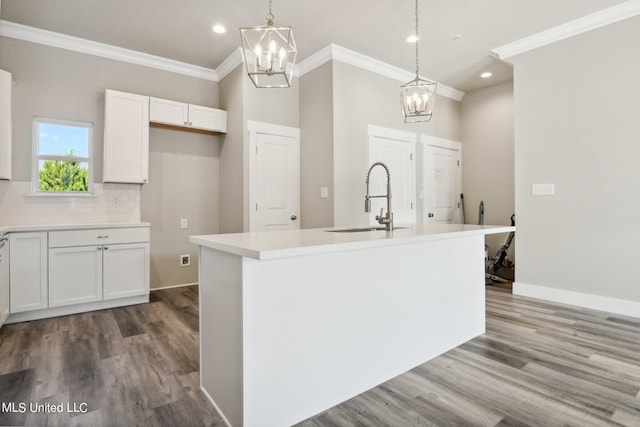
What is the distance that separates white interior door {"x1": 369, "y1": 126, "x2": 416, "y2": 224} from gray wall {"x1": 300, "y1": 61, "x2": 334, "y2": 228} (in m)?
0.64

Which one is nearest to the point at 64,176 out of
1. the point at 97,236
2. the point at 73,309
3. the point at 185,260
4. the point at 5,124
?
the point at 5,124

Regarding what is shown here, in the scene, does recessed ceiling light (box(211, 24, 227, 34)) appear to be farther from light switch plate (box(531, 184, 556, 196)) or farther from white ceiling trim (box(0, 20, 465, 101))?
light switch plate (box(531, 184, 556, 196))

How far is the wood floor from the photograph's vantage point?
5.65ft

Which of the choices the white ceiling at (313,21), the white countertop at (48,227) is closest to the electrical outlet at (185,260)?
the white countertop at (48,227)

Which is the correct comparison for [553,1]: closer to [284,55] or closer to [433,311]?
[284,55]

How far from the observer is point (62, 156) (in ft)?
12.3

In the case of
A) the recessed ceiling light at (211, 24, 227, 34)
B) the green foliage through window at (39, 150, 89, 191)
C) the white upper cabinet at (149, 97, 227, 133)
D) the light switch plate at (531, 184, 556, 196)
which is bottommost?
the light switch plate at (531, 184, 556, 196)

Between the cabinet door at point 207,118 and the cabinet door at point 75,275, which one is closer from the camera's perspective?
the cabinet door at point 75,275

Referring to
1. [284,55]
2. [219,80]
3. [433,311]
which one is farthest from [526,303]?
[219,80]

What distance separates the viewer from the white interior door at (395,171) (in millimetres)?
4434

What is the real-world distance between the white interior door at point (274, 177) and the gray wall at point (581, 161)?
9.06ft

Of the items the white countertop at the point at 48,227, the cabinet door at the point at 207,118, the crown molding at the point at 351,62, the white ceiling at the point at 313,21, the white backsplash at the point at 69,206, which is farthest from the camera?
the cabinet door at the point at 207,118

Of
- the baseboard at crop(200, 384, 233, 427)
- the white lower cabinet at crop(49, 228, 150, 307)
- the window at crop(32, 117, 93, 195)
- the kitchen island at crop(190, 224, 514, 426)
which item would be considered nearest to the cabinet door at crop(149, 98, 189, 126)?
the window at crop(32, 117, 93, 195)

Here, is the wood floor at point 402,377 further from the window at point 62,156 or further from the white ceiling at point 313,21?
the white ceiling at point 313,21
